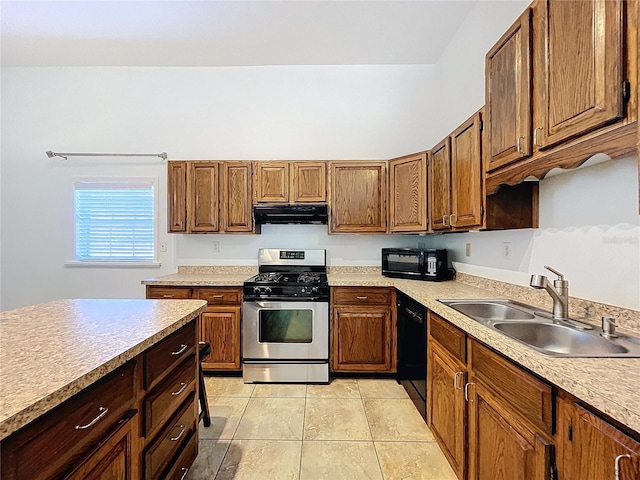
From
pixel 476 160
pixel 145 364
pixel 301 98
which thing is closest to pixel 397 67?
pixel 301 98

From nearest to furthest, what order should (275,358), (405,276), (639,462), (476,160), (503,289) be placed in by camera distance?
(639,462) < (476,160) < (503,289) < (275,358) < (405,276)

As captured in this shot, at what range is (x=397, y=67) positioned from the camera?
335cm

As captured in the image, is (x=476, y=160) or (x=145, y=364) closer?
(x=145, y=364)

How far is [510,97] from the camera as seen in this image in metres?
1.47

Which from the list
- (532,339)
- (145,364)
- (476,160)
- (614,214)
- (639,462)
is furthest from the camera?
(476,160)

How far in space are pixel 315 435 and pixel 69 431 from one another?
61.3 inches

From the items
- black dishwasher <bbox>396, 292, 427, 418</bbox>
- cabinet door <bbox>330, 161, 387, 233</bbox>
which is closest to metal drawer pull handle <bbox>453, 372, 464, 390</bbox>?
black dishwasher <bbox>396, 292, 427, 418</bbox>

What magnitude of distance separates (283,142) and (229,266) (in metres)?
1.52

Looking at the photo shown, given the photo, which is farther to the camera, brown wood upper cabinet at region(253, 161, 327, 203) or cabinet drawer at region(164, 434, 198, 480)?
brown wood upper cabinet at region(253, 161, 327, 203)

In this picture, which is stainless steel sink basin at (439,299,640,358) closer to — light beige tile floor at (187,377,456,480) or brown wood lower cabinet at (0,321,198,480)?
light beige tile floor at (187,377,456,480)

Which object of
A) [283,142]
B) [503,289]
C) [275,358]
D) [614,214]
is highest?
[283,142]

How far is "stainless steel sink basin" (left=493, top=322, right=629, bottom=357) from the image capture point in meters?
1.15

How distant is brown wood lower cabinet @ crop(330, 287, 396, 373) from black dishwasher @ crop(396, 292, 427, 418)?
112 millimetres

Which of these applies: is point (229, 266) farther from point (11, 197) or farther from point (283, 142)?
point (11, 197)
